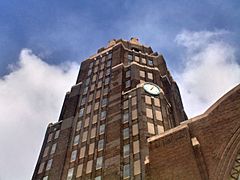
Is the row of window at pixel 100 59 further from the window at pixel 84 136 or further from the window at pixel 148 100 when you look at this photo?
the window at pixel 84 136

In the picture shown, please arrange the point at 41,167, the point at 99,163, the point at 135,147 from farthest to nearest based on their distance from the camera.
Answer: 1. the point at 41,167
2. the point at 99,163
3. the point at 135,147

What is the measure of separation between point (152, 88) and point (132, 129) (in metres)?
9.35

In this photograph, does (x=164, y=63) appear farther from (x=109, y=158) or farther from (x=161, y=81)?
(x=109, y=158)

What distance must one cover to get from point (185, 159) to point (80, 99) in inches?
1308

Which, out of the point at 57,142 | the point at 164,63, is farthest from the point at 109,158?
the point at 164,63

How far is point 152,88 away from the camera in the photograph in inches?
1719

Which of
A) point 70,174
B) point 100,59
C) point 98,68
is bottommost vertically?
point 70,174

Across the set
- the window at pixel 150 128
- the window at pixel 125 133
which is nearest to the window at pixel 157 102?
the window at pixel 150 128

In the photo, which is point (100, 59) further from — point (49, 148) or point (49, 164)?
point (49, 164)

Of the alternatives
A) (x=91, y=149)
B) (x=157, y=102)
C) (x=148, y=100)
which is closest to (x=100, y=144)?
(x=91, y=149)

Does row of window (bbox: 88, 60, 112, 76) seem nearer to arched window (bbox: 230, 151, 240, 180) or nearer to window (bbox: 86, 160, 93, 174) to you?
window (bbox: 86, 160, 93, 174)

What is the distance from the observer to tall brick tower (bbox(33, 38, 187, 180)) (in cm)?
3403

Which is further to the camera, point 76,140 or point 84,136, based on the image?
point 76,140

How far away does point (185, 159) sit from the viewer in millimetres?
18188
